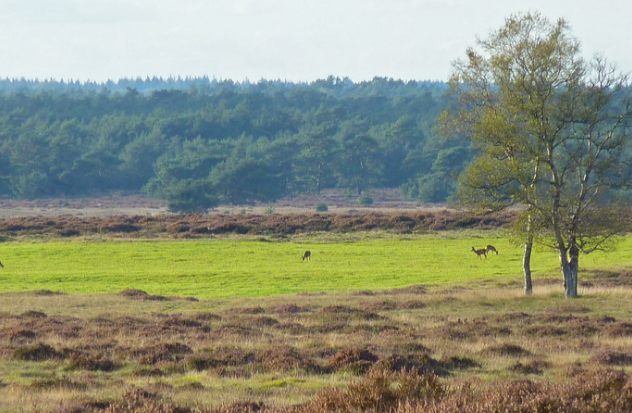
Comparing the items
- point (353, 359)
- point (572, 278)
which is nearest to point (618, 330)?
point (353, 359)

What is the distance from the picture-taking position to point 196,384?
521 inches

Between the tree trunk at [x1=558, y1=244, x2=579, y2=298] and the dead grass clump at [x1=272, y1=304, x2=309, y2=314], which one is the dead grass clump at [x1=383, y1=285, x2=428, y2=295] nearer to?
the tree trunk at [x1=558, y1=244, x2=579, y2=298]

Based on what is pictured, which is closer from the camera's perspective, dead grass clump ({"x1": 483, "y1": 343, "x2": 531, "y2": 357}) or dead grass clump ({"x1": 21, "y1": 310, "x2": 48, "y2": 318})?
dead grass clump ({"x1": 483, "y1": 343, "x2": 531, "y2": 357})

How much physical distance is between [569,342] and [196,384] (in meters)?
9.41

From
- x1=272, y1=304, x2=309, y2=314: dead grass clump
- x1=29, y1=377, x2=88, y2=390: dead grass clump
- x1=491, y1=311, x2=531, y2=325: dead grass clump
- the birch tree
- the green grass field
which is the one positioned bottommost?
the green grass field

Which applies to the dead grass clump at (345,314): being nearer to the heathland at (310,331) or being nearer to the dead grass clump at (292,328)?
the heathland at (310,331)

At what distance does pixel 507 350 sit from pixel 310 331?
636cm

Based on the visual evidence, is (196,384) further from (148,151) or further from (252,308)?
(148,151)

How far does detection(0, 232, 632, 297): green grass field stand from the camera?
131 ft

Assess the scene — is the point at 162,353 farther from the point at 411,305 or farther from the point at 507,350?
the point at 411,305

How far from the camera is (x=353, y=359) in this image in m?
15.3

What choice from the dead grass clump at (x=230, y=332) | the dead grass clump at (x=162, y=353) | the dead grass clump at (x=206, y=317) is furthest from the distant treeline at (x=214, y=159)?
the dead grass clump at (x=162, y=353)

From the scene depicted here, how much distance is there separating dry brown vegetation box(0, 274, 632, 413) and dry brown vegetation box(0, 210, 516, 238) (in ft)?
124

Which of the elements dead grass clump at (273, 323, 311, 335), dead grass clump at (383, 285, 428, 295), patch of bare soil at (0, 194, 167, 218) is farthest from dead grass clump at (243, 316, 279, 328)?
patch of bare soil at (0, 194, 167, 218)
